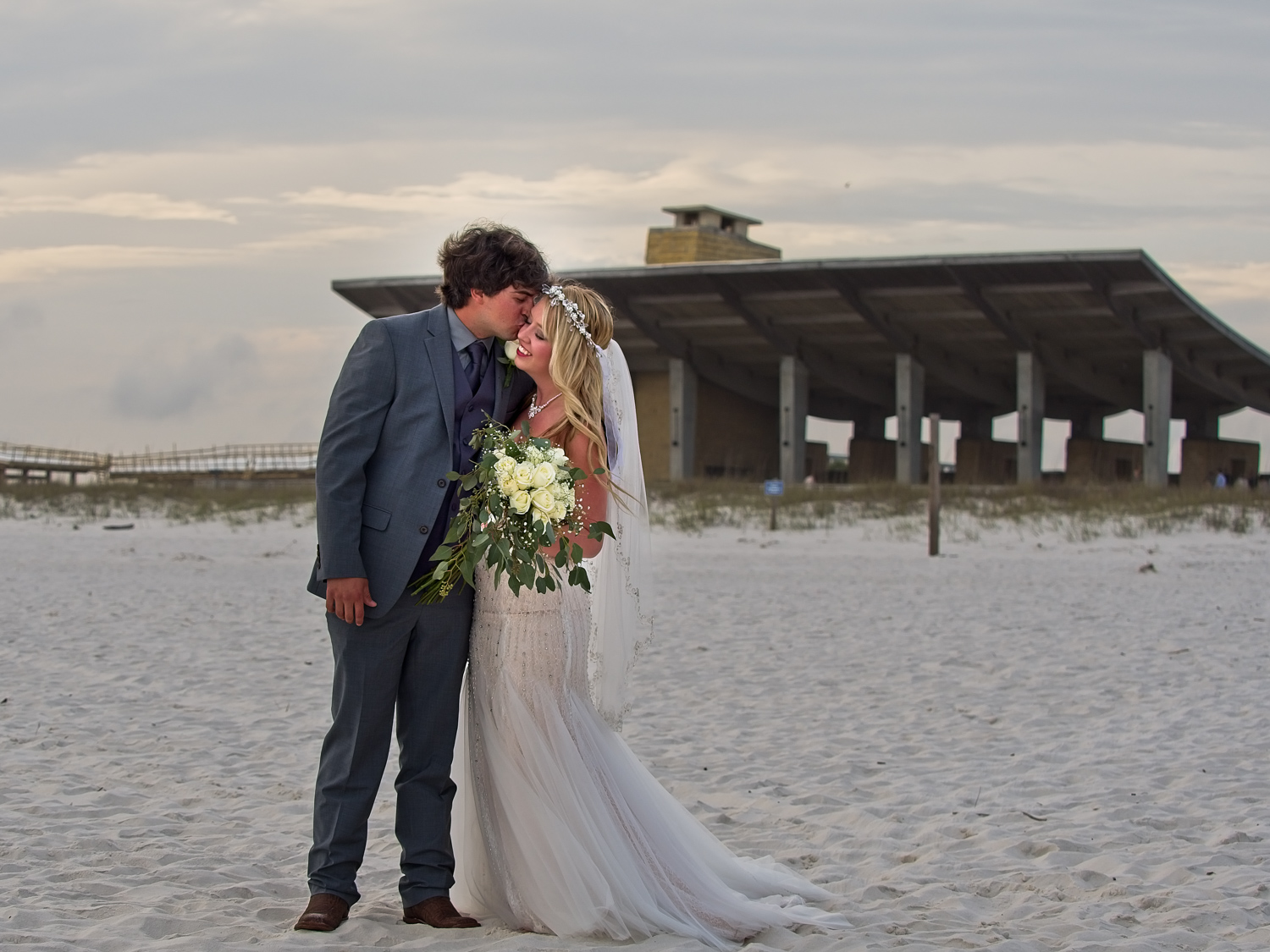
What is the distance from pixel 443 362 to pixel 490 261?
0.31 metres

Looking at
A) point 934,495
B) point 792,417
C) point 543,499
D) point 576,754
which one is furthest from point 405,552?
point 792,417

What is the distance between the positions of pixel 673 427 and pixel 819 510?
68.5 feet

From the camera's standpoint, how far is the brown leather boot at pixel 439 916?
13.5ft

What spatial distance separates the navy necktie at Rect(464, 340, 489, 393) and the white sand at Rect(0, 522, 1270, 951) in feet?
5.05

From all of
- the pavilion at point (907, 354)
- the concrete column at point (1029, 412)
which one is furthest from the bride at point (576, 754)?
the concrete column at point (1029, 412)

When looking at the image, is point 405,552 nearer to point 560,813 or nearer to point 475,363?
point 475,363

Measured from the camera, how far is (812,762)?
272 inches

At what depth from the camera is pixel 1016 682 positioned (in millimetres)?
9422

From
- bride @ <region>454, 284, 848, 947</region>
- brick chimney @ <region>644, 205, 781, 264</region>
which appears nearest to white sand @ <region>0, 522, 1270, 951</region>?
bride @ <region>454, 284, 848, 947</region>

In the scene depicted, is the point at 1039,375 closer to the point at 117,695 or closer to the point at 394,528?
the point at 117,695

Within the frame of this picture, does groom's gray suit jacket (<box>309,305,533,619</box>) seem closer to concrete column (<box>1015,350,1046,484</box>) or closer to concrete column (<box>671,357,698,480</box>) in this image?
concrete column (<box>1015,350,1046,484</box>)

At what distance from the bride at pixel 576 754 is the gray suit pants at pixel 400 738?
98 mm

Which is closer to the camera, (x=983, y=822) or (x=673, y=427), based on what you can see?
(x=983, y=822)

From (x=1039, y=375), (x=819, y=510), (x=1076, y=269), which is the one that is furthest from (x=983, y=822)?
(x=1039, y=375)
